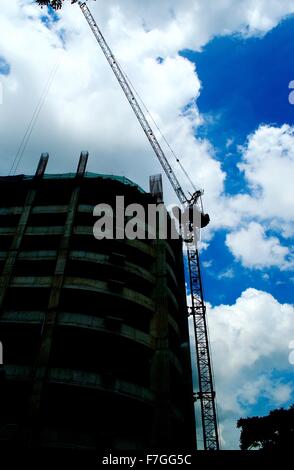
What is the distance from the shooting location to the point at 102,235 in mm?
31375

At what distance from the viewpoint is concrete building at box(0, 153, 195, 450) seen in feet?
76.1

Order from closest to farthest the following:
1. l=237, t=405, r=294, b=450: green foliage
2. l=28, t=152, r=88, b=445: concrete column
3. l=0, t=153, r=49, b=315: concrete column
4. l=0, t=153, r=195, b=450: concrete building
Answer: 1. l=28, t=152, r=88, b=445: concrete column
2. l=0, t=153, r=195, b=450: concrete building
3. l=0, t=153, r=49, b=315: concrete column
4. l=237, t=405, r=294, b=450: green foliage

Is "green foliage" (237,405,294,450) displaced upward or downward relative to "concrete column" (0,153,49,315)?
downward

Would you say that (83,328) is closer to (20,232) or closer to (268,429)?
(20,232)

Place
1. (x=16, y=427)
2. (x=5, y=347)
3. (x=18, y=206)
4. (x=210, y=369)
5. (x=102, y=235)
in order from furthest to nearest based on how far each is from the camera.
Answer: (x=210, y=369), (x=18, y=206), (x=102, y=235), (x=5, y=347), (x=16, y=427)

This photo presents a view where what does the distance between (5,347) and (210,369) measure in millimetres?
26202

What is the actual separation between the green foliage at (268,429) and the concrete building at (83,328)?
10143 millimetres

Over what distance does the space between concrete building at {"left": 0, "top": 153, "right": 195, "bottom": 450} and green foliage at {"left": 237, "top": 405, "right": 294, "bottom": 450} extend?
10.1 metres

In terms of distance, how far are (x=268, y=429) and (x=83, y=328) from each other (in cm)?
→ 2470

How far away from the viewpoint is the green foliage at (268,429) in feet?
116

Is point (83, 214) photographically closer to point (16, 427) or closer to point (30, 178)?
point (30, 178)

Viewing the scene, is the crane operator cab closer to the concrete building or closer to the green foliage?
the concrete building

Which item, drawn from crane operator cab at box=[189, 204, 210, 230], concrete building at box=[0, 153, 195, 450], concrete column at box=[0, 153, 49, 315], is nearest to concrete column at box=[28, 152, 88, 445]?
concrete building at box=[0, 153, 195, 450]
